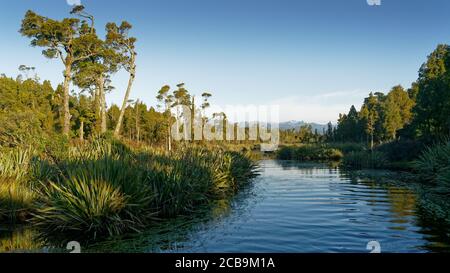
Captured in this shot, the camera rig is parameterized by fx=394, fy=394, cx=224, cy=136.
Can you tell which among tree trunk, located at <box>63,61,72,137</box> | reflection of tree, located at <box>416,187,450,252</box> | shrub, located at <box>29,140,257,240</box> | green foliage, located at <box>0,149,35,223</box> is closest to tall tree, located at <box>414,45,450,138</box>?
reflection of tree, located at <box>416,187,450,252</box>

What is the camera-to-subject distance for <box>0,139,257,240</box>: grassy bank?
902 cm

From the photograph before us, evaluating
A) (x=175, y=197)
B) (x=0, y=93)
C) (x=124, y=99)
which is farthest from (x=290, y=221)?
(x=0, y=93)

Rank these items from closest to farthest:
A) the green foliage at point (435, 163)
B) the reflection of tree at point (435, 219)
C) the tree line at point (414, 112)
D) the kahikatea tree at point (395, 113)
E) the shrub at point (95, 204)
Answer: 1. the reflection of tree at point (435, 219)
2. the shrub at point (95, 204)
3. the green foliage at point (435, 163)
4. the tree line at point (414, 112)
5. the kahikatea tree at point (395, 113)

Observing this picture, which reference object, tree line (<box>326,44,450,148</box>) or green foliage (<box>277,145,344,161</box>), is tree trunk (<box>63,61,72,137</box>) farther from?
tree line (<box>326,44,450,148</box>)

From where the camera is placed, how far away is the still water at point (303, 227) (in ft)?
26.5

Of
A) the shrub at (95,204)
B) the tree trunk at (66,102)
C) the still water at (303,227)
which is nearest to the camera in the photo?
the still water at (303,227)

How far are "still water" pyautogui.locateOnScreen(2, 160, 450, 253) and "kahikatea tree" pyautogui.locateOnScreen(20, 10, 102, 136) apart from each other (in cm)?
2562

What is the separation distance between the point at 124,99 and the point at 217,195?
28172mm

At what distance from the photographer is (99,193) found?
902 cm

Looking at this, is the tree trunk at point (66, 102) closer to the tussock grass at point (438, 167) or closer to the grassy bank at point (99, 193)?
the grassy bank at point (99, 193)

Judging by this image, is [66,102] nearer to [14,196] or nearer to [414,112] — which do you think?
[14,196]

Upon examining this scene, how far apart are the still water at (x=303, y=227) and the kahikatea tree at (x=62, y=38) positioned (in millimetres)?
25623

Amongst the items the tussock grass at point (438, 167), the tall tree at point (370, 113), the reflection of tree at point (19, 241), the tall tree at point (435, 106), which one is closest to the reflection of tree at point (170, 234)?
the reflection of tree at point (19, 241)

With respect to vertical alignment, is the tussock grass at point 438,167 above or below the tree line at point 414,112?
below
